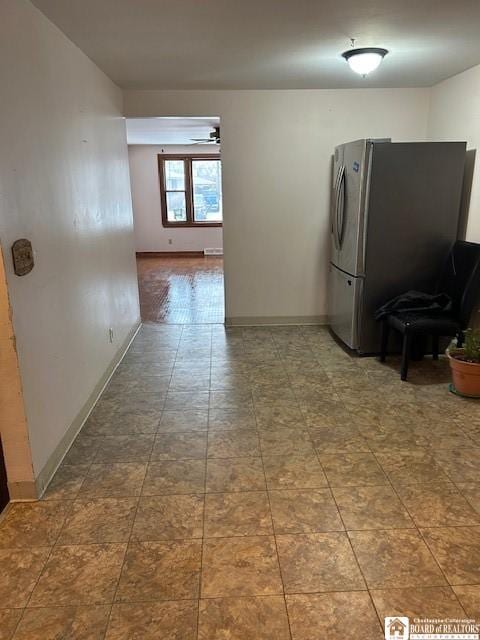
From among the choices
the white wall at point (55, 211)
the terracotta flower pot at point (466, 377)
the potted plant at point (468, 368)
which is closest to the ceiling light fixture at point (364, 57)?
the white wall at point (55, 211)

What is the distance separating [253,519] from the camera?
206cm

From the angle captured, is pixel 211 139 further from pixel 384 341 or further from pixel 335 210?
pixel 384 341

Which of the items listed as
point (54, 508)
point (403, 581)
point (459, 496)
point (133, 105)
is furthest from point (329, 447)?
point (133, 105)

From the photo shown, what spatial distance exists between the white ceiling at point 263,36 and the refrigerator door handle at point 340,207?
33.0 inches

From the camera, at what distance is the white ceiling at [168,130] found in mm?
6227

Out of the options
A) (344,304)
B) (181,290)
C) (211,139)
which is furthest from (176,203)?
(344,304)

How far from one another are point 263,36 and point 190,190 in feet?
24.6

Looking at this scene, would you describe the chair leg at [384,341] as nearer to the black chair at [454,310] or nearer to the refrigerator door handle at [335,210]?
the black chair at [454,310]

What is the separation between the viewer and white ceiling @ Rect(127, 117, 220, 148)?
6.23m

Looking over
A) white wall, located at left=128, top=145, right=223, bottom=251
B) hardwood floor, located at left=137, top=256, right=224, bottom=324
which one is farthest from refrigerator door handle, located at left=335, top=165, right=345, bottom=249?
white wall, located at left=128, top=145, right=223, bottom=251

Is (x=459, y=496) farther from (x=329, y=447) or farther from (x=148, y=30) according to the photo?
(x=148, y=30)

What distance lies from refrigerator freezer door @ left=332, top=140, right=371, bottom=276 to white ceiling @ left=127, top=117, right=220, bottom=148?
221 centimetres

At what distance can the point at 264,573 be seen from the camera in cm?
177

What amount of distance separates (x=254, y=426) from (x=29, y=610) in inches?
61.3
